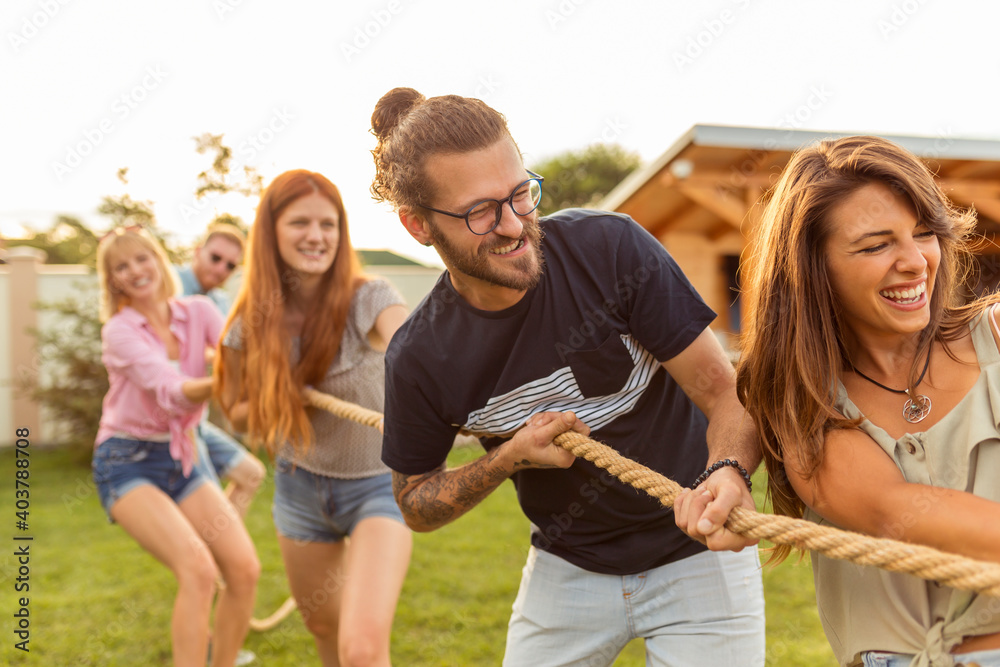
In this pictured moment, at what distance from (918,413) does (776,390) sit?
27 cm

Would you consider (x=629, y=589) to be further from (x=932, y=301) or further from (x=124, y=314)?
(x=124, y=314)

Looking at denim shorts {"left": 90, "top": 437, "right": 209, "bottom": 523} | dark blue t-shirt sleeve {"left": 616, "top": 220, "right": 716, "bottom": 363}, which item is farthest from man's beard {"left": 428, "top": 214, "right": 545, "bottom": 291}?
denim shorts {"left": 90, "top": 437, "right": 209, "bottom": 523}

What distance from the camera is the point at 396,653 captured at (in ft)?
13.5

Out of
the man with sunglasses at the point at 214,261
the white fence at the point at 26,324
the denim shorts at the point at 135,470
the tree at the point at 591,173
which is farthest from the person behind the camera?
the tree at the point at 591,173

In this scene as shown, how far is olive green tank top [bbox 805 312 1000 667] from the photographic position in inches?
56.4

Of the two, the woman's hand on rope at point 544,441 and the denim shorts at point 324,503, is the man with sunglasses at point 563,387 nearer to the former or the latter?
the woman's hand on rope at point 544,441

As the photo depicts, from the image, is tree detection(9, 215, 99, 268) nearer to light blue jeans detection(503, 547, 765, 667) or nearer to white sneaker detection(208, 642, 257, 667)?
white sneaker detection(208, 642, 257, 667)

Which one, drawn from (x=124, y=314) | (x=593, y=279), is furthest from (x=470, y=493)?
(x=124, y=314)

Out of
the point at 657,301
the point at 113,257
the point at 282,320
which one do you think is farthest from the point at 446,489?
the point at 113,257

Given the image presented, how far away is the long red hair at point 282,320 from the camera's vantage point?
297 centimetres

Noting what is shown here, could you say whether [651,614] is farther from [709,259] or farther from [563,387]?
[709,259]

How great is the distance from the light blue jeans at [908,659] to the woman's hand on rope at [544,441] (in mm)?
716

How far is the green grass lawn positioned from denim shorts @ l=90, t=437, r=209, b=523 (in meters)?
1.25

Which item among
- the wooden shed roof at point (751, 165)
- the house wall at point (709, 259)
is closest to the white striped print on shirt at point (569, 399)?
the wooden shed roof at point (751, 165)
